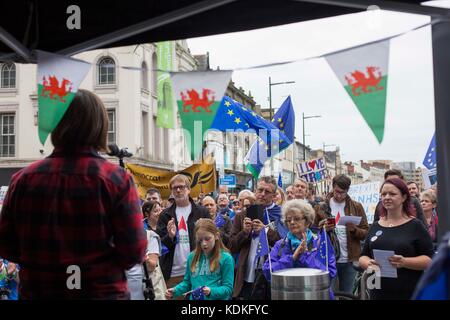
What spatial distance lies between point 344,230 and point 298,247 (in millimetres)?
2239

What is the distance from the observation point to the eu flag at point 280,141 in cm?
938

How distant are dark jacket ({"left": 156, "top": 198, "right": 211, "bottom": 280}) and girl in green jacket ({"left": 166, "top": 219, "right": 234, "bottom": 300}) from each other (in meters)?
0.98

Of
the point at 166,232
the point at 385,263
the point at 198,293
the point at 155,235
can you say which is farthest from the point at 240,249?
the point at 385,263

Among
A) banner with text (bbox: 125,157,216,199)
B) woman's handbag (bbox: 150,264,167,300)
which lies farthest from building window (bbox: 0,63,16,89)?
woman's handbag (bbox: 150,264,167,300)

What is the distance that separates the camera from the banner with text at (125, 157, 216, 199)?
10391 mm

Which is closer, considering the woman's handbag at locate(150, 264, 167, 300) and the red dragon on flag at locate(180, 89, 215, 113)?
the red dragon on flag at locate(180, 89, 215, 113)

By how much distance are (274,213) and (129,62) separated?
87.5ft

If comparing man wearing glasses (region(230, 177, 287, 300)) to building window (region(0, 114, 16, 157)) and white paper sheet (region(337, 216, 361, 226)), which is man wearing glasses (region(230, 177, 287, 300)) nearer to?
white paper sheet (region(337, 216, 361, 226))

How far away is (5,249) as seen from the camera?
105 inches

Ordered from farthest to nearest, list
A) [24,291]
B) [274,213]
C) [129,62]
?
[129,62] < [274,213] < [24,291]

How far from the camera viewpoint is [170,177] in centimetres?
1125

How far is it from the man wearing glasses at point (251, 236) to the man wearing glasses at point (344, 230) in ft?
2.90
